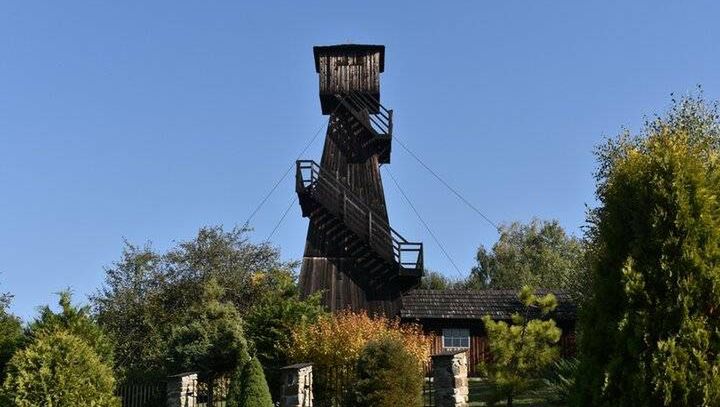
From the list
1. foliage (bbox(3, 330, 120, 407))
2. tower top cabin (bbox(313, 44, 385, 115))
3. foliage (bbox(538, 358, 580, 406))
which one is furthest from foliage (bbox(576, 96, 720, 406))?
tower top cabin (bbox(313, 44, 385, 115))

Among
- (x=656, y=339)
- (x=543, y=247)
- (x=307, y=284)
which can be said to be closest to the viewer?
(x=656, y=339)

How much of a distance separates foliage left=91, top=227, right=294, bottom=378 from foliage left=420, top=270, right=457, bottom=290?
2485 centimetres

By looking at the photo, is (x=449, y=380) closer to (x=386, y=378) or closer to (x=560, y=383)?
(x=386, y=378)

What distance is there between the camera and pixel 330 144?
29953 mm

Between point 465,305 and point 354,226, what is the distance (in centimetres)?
619

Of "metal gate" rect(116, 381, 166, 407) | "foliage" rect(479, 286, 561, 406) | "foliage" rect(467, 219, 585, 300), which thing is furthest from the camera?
"foliage" rect(467, 219, 585, 300)

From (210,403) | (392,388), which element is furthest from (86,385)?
(392,388)

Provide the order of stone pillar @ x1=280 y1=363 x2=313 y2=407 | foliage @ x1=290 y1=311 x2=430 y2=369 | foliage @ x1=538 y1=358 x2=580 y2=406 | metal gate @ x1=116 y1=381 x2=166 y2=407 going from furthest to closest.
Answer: metal gate @ x1=116 y1=381 x2=166 y2=407 < foliage @ x1=290 y1=311 x2=430 y2=369 < foliage @ x1=538 y1=358 x2=580 y2=406 < stone pillar @ x1=280 y1=363 x2=313 y2=407

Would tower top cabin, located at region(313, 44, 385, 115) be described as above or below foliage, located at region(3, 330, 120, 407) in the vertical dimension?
above

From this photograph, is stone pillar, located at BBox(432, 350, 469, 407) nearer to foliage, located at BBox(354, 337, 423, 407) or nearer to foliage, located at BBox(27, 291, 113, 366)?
foliage, located at BBox(354, 337, 423, 407)

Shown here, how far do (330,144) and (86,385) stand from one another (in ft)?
51.3

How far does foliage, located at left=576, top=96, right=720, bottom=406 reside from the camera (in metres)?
7.84

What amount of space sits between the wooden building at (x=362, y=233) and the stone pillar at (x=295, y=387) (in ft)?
34.3

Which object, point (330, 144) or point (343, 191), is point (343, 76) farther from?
point (343, 191)
